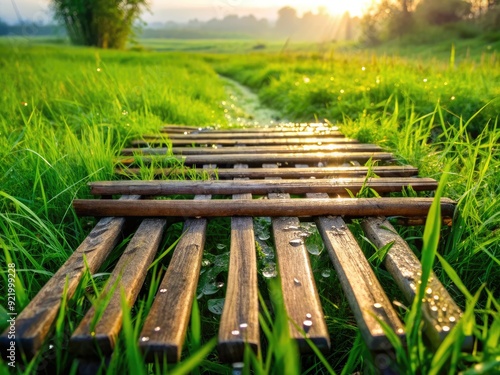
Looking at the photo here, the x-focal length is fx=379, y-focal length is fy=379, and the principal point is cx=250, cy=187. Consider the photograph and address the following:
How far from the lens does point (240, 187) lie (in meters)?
2.04

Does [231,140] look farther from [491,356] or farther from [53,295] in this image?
[491,356]

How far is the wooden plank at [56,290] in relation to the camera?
99 cm

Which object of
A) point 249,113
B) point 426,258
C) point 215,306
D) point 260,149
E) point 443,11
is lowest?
point 249,113

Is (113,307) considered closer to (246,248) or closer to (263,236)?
(246,248)

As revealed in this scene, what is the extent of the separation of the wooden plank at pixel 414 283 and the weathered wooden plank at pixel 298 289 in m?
0.29


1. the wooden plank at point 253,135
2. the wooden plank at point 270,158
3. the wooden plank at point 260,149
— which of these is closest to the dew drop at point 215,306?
the wooden plank at point 270,158

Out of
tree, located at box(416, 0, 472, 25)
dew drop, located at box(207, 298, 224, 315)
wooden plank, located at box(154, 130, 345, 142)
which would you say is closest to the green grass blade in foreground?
dew drop, located at box(207, 298, 224, 315)

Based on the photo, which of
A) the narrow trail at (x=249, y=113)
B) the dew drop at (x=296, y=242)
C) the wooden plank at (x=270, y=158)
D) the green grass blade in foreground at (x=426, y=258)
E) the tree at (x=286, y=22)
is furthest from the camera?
the tree at (x=286, y=22)

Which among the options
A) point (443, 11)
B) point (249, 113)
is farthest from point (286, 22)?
point (249, 113)

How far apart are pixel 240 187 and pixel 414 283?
1.04 m

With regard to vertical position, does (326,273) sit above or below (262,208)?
below

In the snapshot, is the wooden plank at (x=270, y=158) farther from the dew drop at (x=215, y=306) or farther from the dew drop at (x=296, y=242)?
the dew drop at (x=215, y=306)

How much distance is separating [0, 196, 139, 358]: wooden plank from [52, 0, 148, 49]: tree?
29.8 m

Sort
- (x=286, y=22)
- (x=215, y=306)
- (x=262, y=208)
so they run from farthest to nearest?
(x=286, y=22)
(x=262, y=208)
(x=215, y=306)
